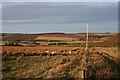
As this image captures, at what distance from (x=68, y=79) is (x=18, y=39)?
16.1 metres

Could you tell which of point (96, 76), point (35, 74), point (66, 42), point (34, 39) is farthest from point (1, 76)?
point (66, 42)

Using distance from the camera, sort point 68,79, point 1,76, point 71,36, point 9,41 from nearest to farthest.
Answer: point 68,79
point 1,76
point 9,41
point 71,36

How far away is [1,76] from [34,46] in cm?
1408

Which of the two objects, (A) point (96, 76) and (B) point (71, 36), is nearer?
(A) point (96, 76)

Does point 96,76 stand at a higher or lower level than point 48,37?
lower

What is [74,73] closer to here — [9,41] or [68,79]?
[68,79]

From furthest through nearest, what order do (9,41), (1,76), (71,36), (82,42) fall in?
(71,36) < (82,42) < (9,41) < (1,76)

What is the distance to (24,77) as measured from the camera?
6.71 m

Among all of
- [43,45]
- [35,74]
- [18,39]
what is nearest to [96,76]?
[35,74]

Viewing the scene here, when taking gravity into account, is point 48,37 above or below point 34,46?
above

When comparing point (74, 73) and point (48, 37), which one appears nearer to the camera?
point (74, 73)

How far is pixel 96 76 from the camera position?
6797 millimetres

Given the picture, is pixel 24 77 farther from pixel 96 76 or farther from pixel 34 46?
pixel 34 46

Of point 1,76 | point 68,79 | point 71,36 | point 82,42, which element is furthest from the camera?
point 71,36
